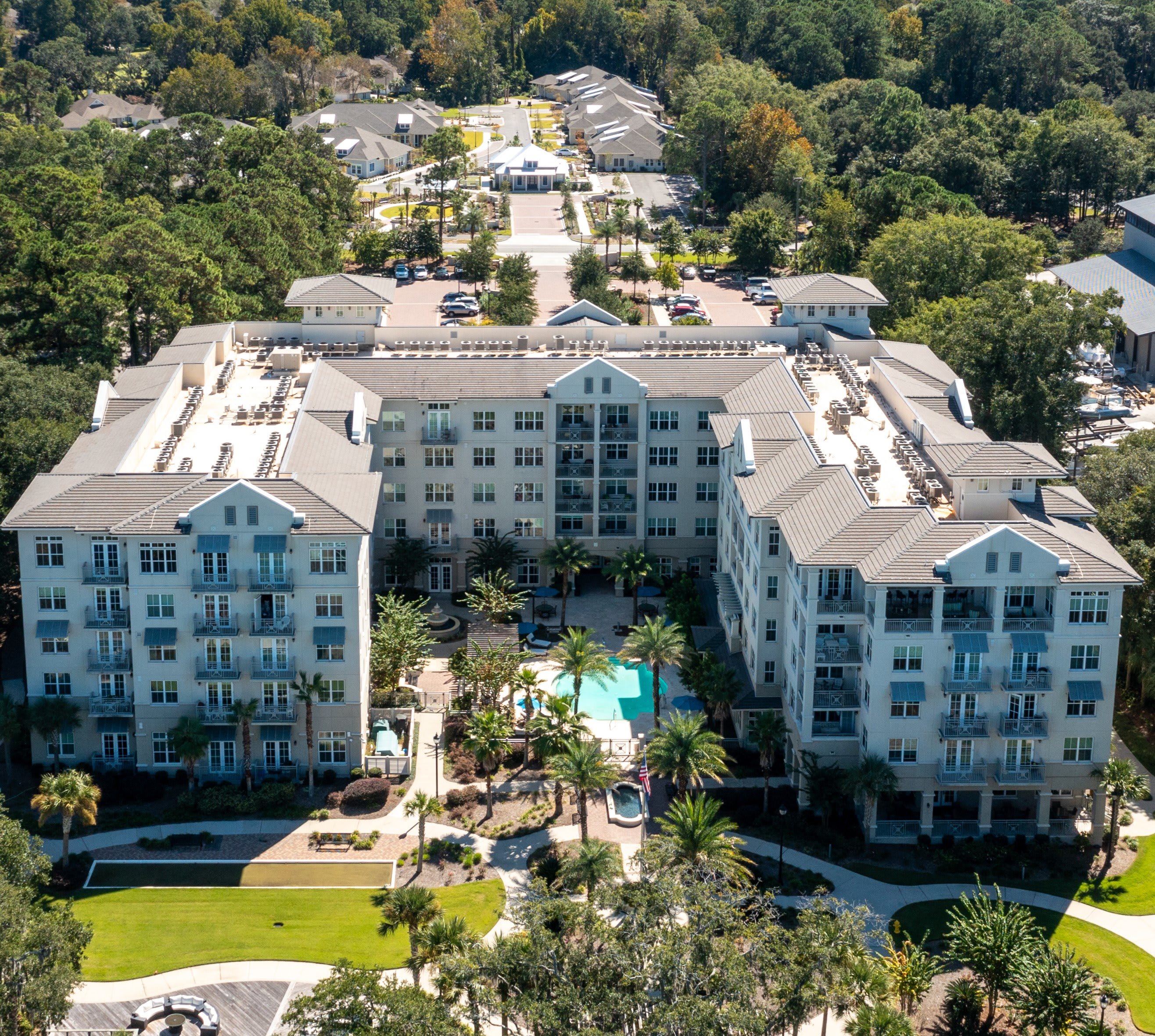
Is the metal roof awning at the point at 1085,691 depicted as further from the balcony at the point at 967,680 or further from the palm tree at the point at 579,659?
the palm tree at the point at 579,659

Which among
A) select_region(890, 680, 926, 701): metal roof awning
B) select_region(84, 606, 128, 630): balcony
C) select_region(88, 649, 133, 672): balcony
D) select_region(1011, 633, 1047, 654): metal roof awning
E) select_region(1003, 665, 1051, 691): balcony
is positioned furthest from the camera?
select_region(88, 649, 133, 672): balcony

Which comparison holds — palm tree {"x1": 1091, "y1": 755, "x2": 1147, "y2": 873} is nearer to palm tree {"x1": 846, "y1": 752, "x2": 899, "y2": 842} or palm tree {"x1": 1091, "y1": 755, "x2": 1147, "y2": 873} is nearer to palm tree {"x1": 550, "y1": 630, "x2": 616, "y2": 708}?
palm tree {"x1": 846, "y1": 752, "x2": 899, "y2": 842}

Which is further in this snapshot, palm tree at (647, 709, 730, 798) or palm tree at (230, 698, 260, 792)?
palm tree at (230, 698, 260, 792)

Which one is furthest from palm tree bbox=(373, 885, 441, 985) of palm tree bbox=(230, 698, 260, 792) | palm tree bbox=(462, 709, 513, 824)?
palm tree bbox=(230, 698, 260, 792)

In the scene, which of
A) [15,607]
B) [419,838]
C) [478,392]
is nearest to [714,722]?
[419,838]

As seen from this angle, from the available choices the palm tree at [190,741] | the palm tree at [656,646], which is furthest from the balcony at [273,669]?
the palm tree at [656,646]

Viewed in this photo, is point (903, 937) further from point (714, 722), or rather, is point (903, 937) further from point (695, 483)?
point (695, 483)

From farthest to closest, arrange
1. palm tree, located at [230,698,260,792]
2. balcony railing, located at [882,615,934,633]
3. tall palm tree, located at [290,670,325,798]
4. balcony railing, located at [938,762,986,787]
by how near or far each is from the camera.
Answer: palm tree, located at [230,698,260,792] < tall palm tree, located at [290,670,325,798] < balcony railing, located at [938,762,986,787] < balcony railing, located at [882,615,934,633]

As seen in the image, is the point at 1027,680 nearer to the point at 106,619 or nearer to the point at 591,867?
the point at 591,867
